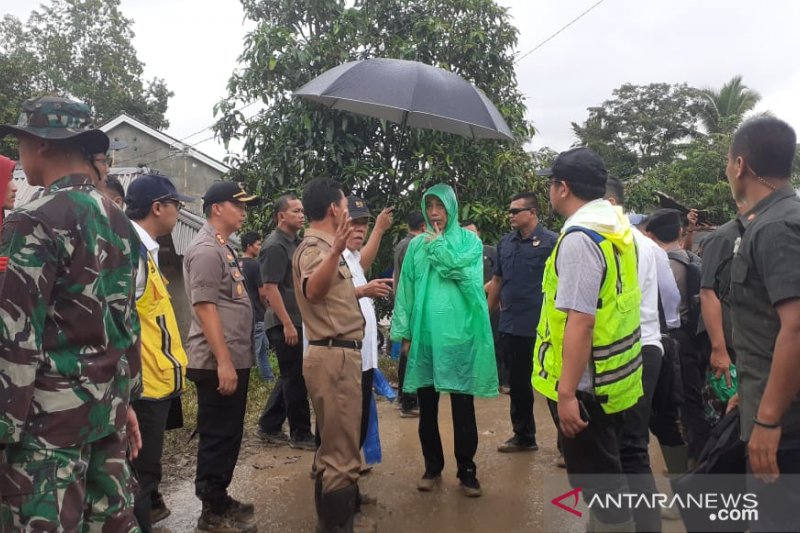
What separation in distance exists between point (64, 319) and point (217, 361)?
1.53 m

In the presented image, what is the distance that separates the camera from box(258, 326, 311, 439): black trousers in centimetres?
512

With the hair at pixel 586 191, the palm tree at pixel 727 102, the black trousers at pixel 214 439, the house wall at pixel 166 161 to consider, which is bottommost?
the black trousers at pixel 214 439

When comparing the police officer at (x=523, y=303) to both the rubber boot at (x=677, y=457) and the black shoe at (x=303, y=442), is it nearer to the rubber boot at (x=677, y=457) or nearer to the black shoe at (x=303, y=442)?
the rubber boot at (x=677, y=457)

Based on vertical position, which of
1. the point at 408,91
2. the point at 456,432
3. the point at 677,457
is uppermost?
the point at 408,91

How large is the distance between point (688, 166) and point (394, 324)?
1761cm

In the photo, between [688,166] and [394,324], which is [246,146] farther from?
[688,166]

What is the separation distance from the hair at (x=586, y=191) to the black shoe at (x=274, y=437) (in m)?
3.58

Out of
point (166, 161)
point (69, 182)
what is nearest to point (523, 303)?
point (69, 182)

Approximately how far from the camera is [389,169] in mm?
7473

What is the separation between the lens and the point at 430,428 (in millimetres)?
4199

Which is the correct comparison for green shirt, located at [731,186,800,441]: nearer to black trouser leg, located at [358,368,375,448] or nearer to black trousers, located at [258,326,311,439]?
black trouser leg, located at [358,368,375,448]

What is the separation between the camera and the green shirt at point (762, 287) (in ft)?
6.58

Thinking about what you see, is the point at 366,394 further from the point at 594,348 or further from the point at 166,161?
the point at 166,161

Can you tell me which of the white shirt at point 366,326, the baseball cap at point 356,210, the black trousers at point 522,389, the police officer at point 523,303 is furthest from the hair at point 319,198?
the black trousers at point 522,389
